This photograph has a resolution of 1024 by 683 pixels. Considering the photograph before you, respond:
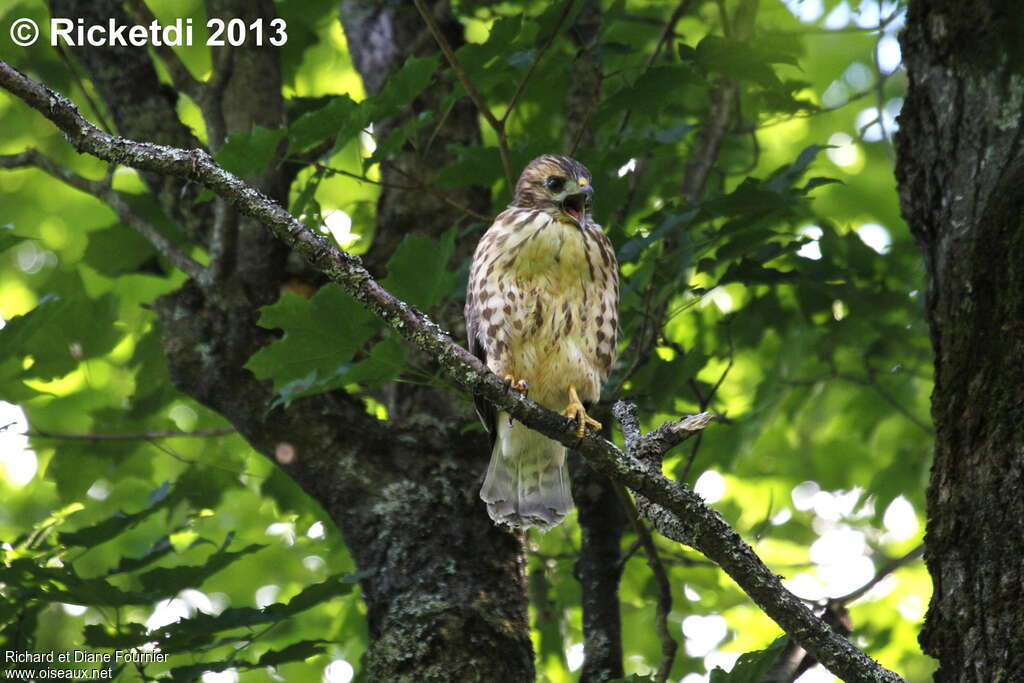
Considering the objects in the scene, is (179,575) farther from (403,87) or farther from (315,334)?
(403,87)

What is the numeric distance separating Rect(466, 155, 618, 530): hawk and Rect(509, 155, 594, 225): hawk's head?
0.04 ft

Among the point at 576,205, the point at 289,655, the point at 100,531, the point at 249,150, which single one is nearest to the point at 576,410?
the point at 576,205

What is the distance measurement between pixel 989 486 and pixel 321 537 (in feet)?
10.7

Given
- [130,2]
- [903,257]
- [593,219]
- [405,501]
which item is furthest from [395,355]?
[903,257]

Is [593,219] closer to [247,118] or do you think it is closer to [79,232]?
[247,118]

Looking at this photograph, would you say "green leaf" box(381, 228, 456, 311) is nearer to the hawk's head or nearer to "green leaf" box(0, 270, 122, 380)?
the hawk's head

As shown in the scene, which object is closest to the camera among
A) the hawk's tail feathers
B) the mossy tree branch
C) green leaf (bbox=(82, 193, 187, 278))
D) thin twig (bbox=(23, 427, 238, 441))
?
the mossy tree branch

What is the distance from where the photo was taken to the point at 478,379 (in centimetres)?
277

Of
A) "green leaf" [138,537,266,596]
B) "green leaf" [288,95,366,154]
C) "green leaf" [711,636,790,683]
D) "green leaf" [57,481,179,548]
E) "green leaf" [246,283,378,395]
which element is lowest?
"green leaf" [711,636,790,683]

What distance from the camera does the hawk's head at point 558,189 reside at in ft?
13.8

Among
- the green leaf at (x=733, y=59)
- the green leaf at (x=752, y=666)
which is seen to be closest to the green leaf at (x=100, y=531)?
the green leaf at (x=752, y=666)

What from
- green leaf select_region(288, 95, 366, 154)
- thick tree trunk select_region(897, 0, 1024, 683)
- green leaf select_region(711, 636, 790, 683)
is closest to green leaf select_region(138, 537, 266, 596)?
green leaf select_region(288, 95, 366, 154)

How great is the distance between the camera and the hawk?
4.04m

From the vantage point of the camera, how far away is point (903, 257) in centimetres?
500
